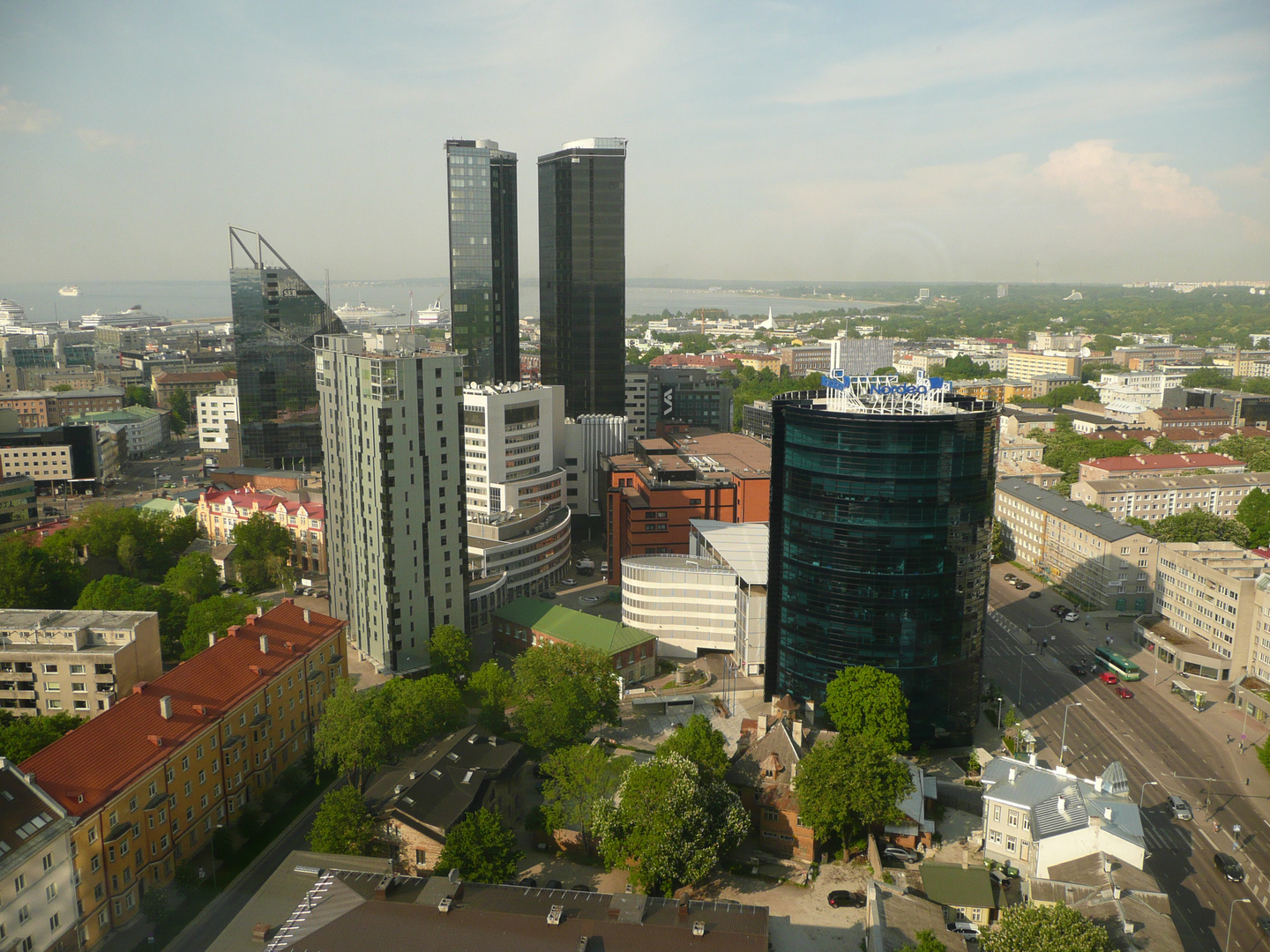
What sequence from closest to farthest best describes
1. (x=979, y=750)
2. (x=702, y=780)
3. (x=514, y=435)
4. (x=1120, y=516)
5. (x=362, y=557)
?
(x=702, y=780), (x=979, y=750), (x=362, y=557), (x=514, y=435), (x=1120, y=516)

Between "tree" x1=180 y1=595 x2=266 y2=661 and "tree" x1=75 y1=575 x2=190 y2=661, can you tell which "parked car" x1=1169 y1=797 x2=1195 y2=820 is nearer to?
"tree" x1=180 y1=595 x2=266 y2=661

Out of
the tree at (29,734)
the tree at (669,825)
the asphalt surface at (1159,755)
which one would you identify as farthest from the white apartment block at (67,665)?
the asphalt surface at (1159,755)

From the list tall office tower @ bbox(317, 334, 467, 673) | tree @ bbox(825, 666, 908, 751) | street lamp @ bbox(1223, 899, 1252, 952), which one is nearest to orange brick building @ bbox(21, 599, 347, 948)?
tall office tower @ bbox(317, 334, 467, 673)

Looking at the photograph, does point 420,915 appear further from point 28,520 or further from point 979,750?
point 28,520

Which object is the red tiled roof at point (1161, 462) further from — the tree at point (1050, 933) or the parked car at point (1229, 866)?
the tree at point (1050, 933)

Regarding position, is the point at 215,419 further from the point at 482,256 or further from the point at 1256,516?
the point at 1256,516

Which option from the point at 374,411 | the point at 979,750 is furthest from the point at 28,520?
the point at 979,750
